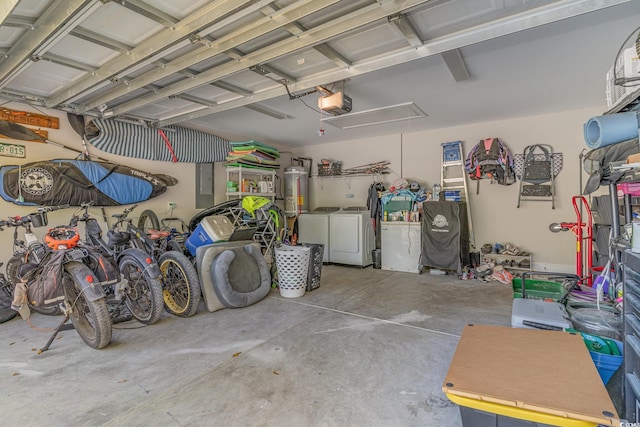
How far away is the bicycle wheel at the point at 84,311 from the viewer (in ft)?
7.92

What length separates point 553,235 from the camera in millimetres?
5039

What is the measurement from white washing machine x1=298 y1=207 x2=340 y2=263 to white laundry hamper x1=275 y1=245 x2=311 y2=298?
6.84 ft

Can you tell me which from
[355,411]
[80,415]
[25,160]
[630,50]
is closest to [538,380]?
[355,411]

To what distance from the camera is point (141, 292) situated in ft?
10.0

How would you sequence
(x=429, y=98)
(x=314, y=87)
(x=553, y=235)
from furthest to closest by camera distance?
1. (x=553, y=235)
2. (x=429, y=98)
3. (x=314, y=87)

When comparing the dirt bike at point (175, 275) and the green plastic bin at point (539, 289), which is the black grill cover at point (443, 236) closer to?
the green plastic bin at point (539, 289)

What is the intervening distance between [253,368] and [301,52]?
2437mm

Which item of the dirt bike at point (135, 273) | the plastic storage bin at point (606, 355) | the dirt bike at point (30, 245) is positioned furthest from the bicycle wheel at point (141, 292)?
the plastic storage bin at point (606, 355)

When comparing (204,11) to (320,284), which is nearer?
(204,11)

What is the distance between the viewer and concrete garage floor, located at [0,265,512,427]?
70.2 inches

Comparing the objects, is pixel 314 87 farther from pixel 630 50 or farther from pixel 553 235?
pixel 553 235

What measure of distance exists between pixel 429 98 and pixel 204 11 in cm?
300

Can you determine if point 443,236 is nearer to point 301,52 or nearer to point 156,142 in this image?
point 301,52

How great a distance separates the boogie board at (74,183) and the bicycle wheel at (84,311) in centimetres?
177
